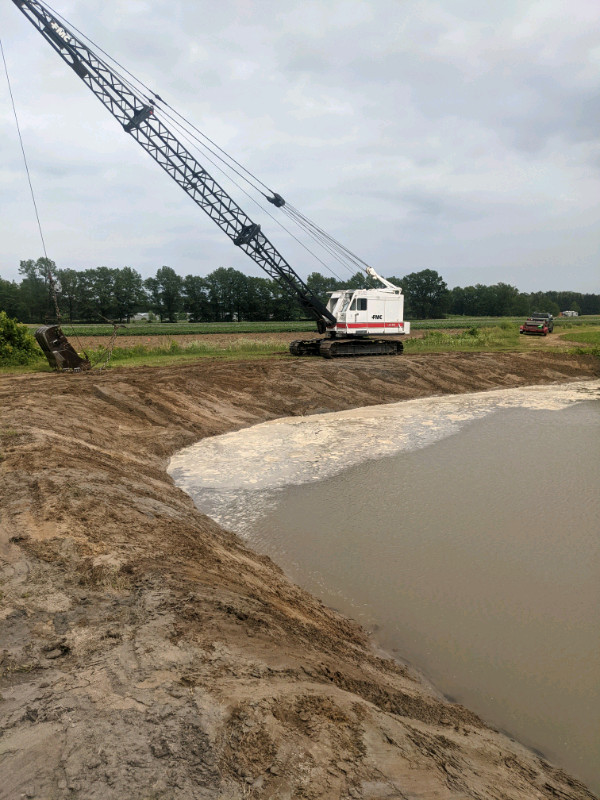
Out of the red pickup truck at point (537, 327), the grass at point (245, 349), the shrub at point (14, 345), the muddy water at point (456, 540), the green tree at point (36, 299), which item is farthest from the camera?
the green tree at point (36, 299)

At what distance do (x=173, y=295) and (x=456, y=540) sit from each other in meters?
→ 71.2

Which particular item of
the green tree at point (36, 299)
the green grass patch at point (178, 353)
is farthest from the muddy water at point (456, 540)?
the green tree at point (36, 299)

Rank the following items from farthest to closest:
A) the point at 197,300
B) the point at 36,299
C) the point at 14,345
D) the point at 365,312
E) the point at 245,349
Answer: the point at 197,300 → the point at 36,299 → the point at 245,349 → the point at 365,312 → the point at 14,345

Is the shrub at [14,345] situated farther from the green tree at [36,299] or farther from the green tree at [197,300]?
the green tree at [197,300]

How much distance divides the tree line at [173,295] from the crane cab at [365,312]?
28663 mm

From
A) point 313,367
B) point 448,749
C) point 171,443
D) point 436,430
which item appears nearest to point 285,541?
point 448,749

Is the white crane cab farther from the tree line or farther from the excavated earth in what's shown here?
the tree line

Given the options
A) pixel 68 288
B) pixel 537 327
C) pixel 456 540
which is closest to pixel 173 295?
pixel 68 288

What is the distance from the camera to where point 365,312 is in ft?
78.1

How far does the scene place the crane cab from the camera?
926 inches

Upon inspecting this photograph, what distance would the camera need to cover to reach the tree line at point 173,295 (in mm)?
61688

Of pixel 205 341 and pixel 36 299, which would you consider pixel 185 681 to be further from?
pixel 36 299

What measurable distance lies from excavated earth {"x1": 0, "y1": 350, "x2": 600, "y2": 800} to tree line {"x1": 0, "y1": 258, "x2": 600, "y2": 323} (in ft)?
162

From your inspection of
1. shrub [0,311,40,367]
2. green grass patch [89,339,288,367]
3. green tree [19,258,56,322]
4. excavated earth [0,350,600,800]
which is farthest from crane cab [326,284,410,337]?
green tree [19,258,56,322]
